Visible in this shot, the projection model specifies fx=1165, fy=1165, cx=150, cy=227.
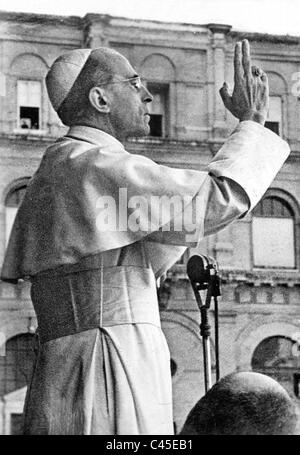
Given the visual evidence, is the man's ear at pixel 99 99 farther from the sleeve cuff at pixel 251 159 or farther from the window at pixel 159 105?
the window at pixel 159 105

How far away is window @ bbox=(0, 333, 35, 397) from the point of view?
2214cm

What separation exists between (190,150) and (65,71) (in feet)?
72.5

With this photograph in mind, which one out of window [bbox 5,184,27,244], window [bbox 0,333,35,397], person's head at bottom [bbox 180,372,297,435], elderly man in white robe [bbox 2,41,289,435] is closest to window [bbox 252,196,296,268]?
window [bbox 5,184,27,244]

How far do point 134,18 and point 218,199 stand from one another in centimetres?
2291

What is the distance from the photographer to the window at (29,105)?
24.2 metres

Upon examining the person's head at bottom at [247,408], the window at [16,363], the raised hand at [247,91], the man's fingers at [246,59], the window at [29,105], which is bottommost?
the person's head at bottom at [247,408]

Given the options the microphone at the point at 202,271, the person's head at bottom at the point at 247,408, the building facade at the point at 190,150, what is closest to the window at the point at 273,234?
the building facade at the point at 190,150

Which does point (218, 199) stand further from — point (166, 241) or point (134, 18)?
point (134, 18)

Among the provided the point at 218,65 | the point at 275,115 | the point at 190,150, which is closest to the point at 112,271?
the point at 190,150

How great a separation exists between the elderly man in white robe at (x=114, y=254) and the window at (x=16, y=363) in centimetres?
1950

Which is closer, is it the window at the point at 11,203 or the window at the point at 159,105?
the window at the point at 11,203

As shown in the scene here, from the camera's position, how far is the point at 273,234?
24.7 metres
